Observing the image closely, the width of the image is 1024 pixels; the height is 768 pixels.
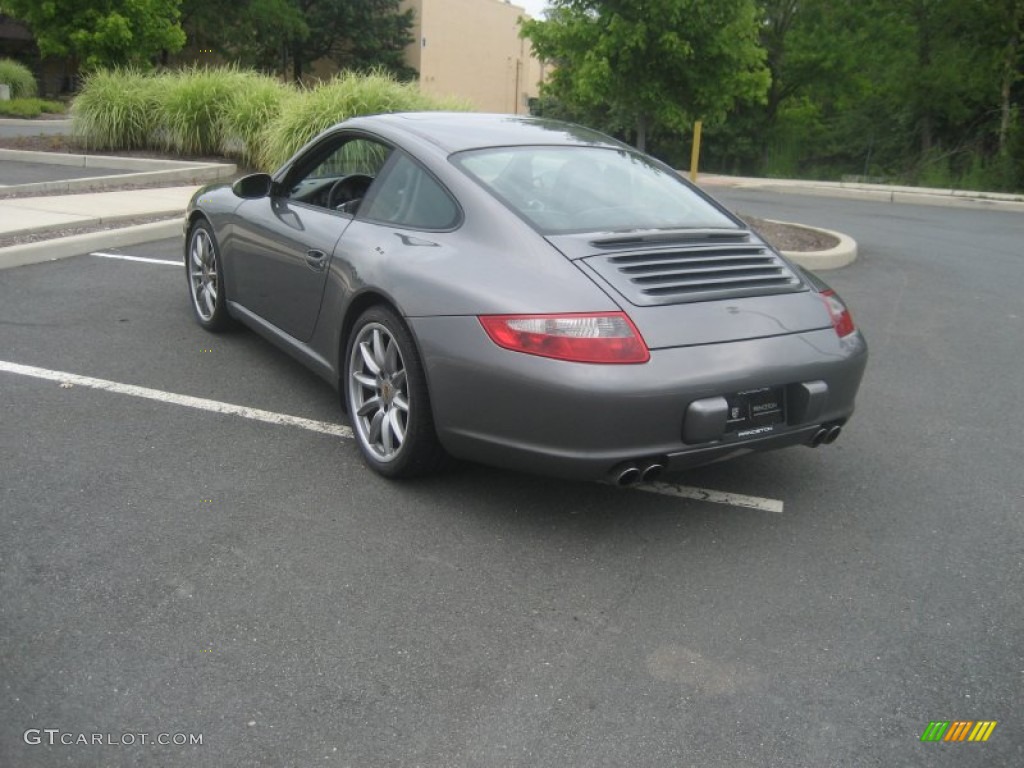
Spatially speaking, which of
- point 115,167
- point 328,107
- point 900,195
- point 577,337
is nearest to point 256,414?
point 577,337

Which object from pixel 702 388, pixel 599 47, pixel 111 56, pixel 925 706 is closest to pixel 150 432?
pixel 702 388

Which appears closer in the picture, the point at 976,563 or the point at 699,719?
the point at 699,719

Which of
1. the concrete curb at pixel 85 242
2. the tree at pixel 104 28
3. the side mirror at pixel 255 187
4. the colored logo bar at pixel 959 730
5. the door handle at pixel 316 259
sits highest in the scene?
the tree at pixel 104 28

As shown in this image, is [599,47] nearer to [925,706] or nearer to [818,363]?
[818,363]

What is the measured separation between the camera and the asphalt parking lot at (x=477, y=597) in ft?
8.39

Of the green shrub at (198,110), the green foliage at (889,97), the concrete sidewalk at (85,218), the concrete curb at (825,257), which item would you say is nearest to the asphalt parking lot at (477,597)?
the concrete sidewalk at (85,218)

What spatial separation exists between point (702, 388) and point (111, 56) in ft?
69.4

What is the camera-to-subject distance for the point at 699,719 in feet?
8.62

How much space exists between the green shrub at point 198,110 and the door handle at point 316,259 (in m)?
11.5

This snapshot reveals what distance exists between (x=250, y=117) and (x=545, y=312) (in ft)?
40.7

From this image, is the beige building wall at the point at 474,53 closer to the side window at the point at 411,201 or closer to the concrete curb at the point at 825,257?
the concrete curb at the point at 825,257

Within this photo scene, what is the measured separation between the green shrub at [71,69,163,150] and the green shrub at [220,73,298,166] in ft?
5.24

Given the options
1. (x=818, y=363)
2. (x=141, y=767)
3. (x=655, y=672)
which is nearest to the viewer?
(x=141, y=767)

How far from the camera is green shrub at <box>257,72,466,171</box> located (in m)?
13.3
